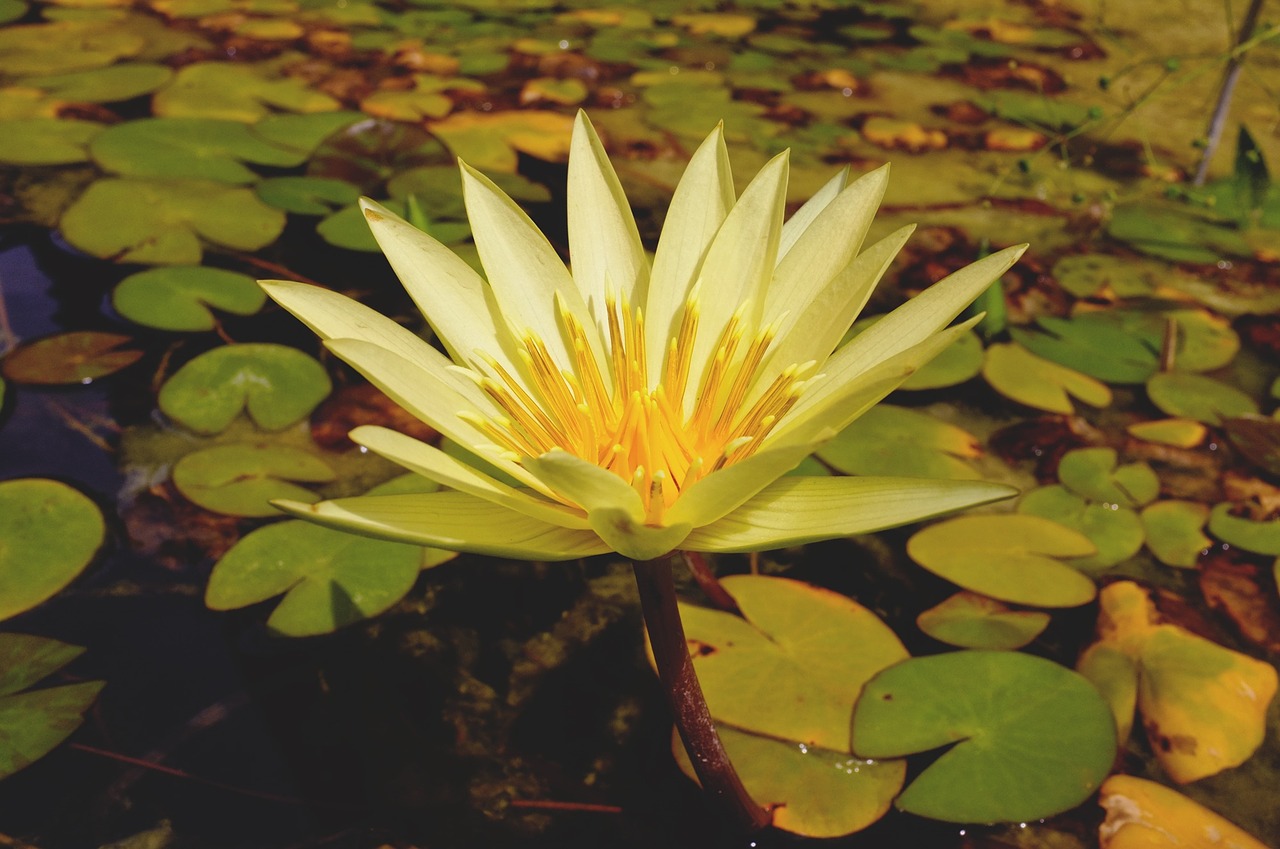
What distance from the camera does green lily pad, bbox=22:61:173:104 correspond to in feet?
9.53

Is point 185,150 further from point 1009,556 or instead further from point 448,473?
point 1009,556

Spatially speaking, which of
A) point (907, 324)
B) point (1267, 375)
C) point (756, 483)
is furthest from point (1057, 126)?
point (756, 483)

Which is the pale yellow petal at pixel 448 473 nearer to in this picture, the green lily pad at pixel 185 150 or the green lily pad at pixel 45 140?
the green lily pad at pixel 185 150

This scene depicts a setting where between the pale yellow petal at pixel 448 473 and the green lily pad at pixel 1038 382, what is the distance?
136 centimetres

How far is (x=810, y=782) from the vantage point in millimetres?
1221

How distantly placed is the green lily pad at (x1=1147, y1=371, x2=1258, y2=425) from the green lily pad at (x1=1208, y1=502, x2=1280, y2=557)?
0.32 m

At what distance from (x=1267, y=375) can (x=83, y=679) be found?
2.48m

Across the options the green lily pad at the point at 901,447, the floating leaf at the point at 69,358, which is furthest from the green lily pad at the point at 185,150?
the green lily pad at the point at 901,447

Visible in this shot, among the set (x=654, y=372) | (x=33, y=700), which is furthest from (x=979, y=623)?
(x=33, y=700)

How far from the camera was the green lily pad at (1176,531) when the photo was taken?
5.25 feet

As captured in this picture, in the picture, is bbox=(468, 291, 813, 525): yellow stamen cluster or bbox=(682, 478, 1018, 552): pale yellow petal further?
bbox=(468, 291, 813, 525): yellow stamen cluster

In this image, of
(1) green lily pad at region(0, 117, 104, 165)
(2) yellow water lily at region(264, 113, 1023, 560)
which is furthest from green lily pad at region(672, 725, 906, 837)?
(1) green lily pad at region(0, 117, 104, 165)

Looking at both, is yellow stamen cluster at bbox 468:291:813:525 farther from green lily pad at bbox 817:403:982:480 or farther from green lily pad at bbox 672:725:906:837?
green lily pad at bbox 817:403:982:480

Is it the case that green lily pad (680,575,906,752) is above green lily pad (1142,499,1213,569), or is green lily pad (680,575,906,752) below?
below
